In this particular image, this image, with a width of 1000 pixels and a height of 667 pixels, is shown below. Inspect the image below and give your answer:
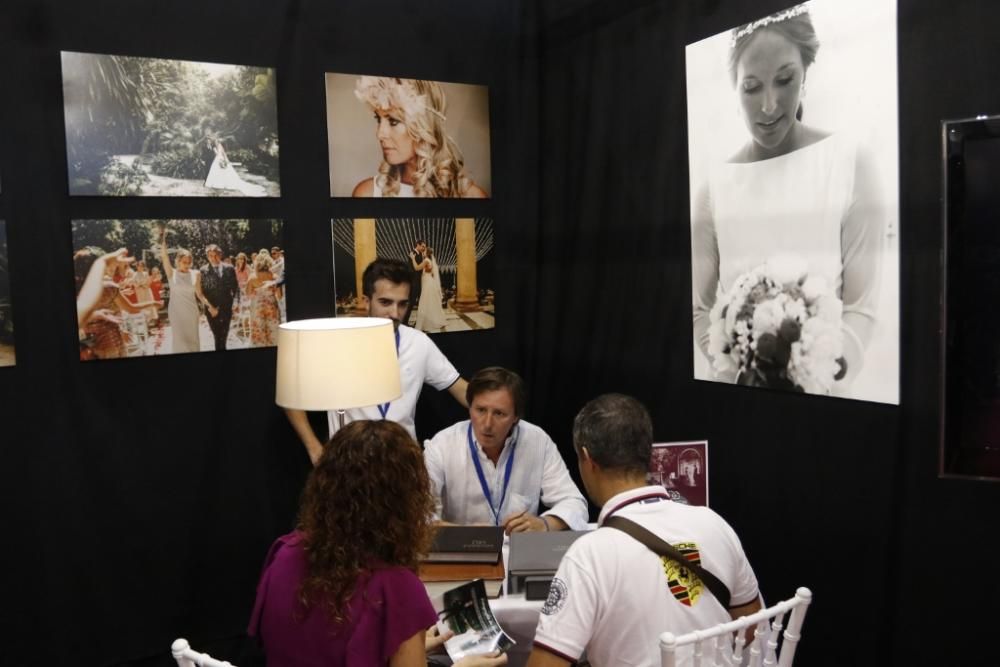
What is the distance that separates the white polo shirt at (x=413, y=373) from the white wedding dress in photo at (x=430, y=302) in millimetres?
110

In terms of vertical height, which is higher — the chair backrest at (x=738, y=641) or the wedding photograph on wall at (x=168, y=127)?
the wedding photograph on wall at (x=168, y=127)

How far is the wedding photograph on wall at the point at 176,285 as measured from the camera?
9.93 ft

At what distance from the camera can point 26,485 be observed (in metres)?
2.97

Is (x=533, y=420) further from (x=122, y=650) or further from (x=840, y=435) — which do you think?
(x=122, y=650)

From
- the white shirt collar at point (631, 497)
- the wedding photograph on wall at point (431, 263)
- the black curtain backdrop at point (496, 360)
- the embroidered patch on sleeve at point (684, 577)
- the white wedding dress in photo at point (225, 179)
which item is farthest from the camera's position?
the wedding photograph on wall at point (431, 263)

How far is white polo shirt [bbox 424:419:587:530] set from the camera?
9.26 feet

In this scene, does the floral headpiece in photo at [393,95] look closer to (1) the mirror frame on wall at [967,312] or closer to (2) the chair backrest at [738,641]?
(1) the mirror frame on wall at [967,312]

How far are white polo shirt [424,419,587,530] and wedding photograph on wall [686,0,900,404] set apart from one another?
2.40 feet

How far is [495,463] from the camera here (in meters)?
2.84

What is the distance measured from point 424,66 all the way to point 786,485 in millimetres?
2400

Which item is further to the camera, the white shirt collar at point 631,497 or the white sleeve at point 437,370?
the white sleeve at point 437,370

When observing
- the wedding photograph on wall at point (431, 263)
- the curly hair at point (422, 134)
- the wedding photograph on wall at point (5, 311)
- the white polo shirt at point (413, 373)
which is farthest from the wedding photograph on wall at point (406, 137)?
the wedding photograph on wall at point (5, 311)

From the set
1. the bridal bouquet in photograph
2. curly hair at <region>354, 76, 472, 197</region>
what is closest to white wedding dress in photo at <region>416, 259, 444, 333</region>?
curly hair at <region>354, 76, 472, 197</region>

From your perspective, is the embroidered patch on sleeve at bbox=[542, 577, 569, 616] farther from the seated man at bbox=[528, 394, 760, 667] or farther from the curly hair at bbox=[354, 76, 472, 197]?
the curly hair at bbox=[354, 76, 472, 197]
